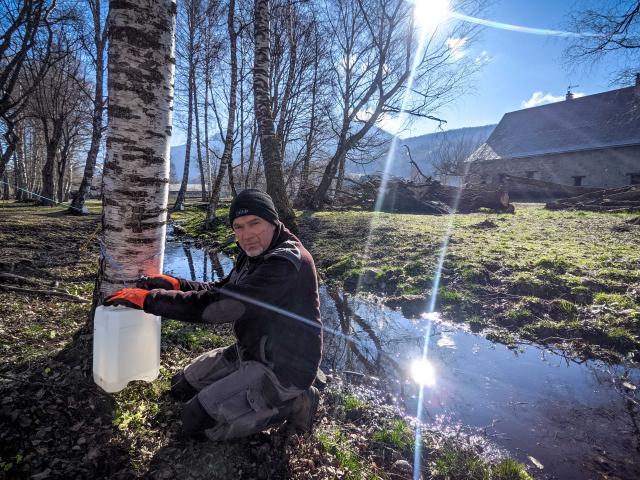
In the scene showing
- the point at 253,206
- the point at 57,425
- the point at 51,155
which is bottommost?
the point at 57,425

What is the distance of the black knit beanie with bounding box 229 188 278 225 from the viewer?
257cm

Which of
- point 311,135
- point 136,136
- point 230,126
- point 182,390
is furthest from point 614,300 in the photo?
point 311,135

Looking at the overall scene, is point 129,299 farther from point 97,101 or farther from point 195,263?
point 97,101

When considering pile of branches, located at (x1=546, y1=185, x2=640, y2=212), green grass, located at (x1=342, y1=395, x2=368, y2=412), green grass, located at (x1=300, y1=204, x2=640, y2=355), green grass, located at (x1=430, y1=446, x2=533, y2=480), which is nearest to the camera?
green grass, located at (x1=430, y1=446, x2=533, y2=480)

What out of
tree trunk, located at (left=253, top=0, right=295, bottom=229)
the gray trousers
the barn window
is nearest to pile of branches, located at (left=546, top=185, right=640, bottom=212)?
tree trunk, located at (left=253, top=0, right=295, bottom=229)

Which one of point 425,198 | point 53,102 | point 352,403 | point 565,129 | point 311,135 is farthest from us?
point 565,129

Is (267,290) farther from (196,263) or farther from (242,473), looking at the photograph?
(196,263)

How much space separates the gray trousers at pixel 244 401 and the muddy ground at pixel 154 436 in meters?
0.16

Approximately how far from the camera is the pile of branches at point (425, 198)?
1691 cm

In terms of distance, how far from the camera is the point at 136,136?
2609 millimetres

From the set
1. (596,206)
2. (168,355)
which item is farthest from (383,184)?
(168,355)

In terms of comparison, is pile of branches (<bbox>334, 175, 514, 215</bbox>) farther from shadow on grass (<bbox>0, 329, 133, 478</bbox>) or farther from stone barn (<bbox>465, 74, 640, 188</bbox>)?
shadow on grass (<bbox>0, 329, 133, 478</bbox>)

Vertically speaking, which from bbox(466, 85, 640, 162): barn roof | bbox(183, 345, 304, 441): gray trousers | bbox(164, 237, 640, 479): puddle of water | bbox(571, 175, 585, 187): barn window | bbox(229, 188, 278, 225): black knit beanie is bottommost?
bbox(164, 237, 640, 479): puddle of water

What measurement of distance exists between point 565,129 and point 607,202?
74.6 feet
